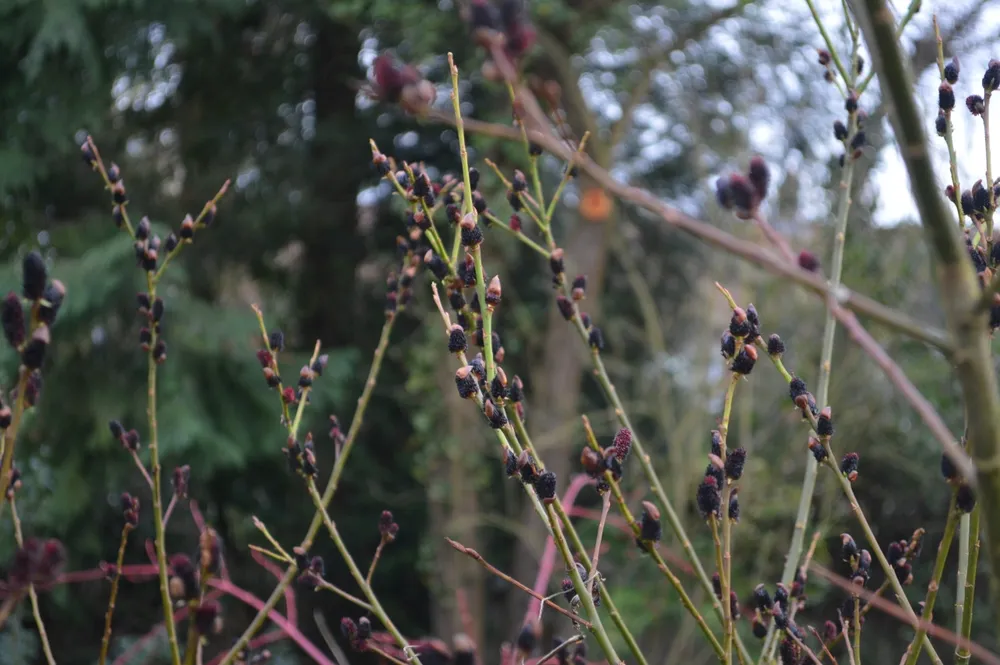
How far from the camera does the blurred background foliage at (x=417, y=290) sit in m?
5.63

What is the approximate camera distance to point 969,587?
1.02m

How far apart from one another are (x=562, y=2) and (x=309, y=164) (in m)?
2.45

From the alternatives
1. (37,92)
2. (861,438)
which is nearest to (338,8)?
(37,92)

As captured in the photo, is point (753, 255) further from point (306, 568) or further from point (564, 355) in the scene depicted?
point (564, 355)

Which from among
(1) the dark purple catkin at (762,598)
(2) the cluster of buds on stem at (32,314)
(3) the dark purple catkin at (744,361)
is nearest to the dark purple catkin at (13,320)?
(2) the cluster of buds on stem at (32,314)

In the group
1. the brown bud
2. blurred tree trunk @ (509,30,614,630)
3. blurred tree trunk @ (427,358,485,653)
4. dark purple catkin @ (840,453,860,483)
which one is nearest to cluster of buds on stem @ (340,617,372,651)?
the brown bud

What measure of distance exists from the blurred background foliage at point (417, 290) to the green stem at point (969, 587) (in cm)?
452

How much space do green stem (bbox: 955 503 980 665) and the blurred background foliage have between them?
4.52 metres

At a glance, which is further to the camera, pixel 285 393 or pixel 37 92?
pixel 37 92

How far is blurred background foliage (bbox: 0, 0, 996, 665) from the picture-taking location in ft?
18.5

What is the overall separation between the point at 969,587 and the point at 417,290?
571 centimetres

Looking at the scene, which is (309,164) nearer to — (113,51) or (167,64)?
(167,64)

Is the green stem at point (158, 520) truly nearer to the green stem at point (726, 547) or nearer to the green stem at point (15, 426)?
the green stem at point (15, 426)

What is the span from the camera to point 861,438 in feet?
21.9
